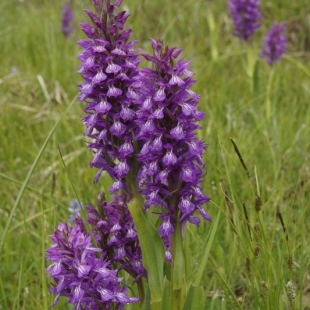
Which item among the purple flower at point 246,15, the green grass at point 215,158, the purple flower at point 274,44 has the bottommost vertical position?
the green grass at point 215,158

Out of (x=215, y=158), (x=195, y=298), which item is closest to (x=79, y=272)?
(x=195, y=298)

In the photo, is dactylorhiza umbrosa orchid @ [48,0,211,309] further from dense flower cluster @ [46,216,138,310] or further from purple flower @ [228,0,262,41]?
purple flower @ [228,0,262,41]

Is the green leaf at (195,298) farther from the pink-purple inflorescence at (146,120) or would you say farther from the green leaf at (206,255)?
the pink-purple inflorescence at (146,120)

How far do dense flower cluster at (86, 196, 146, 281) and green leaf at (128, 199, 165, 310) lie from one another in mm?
122

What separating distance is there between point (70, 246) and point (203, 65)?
4134 mm

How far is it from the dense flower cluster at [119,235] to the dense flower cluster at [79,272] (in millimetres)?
183

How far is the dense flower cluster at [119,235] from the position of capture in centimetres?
179

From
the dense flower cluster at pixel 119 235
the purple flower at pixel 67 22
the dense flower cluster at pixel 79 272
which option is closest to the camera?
the dense flower cluster at pixel 79 272

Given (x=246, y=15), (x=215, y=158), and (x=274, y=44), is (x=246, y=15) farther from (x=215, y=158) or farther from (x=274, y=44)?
(x=215, y=158)

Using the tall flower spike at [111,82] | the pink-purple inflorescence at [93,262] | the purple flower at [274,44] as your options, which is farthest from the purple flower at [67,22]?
the pink-purple inflorescence at [93,262]

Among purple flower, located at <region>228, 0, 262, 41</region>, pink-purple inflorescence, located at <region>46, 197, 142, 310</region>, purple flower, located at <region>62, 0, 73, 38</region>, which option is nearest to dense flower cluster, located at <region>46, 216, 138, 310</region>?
pink-purple inflorescence, located at <region>46, 197, 142, 310</region>

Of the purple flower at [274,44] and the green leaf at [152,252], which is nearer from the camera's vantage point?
the green leaf at [152,252]

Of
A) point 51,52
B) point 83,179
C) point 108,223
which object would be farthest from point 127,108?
point 51,52

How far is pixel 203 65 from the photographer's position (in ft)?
18.0
